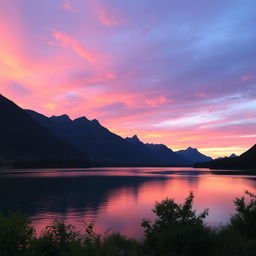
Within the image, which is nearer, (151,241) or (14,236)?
(14,236)

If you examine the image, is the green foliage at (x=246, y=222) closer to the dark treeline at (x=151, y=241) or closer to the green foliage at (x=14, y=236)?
the dark treeline at (x=151, y=241)

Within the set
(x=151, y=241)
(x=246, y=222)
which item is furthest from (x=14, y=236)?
(x=246, y=222)

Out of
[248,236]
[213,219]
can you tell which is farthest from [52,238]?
[213,219]

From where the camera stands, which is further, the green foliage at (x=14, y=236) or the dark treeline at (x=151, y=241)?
the dark treeline at (x=151, y=241)

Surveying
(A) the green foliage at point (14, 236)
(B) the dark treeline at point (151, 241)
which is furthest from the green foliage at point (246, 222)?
(A) the green foliage at point (14, 236)

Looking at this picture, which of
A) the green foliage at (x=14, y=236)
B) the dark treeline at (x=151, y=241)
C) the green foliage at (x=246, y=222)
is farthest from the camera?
the green foliage at (x=246, y=222)

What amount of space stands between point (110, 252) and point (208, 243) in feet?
23.1

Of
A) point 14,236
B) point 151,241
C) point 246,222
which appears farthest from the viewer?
point 246,222

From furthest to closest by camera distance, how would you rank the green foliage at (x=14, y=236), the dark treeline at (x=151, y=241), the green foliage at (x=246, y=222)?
the green foliage at (x=246, y=222) < the dark treeline at (x=151, y=241) < the green foliage at (x=14, y=236)

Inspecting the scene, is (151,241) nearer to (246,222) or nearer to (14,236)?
(14,236)

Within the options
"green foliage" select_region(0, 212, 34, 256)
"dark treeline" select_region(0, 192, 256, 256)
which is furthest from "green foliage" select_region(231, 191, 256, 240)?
"green foliage" select_region(0, 212, 34, 256)

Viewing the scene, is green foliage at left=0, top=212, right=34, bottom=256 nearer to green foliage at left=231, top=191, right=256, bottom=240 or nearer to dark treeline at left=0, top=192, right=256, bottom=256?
dark treeline at left=0, top=192, right=256, bottom=256

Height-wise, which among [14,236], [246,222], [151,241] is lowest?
[151,241]

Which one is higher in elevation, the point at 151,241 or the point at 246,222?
the point at 246,222
